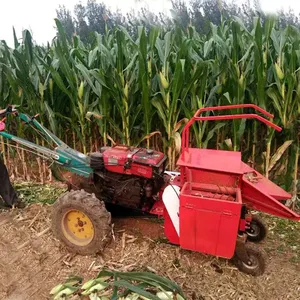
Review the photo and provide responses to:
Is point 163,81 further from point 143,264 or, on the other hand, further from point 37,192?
point 37,192

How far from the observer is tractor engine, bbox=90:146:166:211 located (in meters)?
2.94

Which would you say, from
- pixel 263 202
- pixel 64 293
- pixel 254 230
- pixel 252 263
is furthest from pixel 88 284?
pixel 254 230

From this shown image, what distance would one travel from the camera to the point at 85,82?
418 centimetres

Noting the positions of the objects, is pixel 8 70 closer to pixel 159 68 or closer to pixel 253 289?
pixel 159 68

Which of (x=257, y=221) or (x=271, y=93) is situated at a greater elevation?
(x=271, y=93)

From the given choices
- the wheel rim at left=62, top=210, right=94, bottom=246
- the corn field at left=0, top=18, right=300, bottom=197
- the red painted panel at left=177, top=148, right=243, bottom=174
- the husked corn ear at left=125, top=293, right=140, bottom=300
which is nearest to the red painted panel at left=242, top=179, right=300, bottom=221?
the red painted panel at left=177, top=148, right=243, bottom=174

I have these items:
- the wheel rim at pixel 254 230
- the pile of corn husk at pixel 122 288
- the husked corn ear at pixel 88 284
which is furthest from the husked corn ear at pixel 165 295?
the wheel rim at pixel 254 230

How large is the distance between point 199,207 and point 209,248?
1.17 feet

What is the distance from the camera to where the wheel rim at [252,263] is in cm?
269

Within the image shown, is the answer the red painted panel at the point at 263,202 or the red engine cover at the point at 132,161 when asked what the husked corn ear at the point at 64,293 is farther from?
the red painted panel at the point at 263,202

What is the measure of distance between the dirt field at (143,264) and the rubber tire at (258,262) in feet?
0.16

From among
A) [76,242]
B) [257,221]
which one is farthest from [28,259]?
[257,221]

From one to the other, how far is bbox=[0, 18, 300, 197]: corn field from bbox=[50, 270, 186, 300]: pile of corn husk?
1.80 m

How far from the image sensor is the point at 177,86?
368 centimetres
